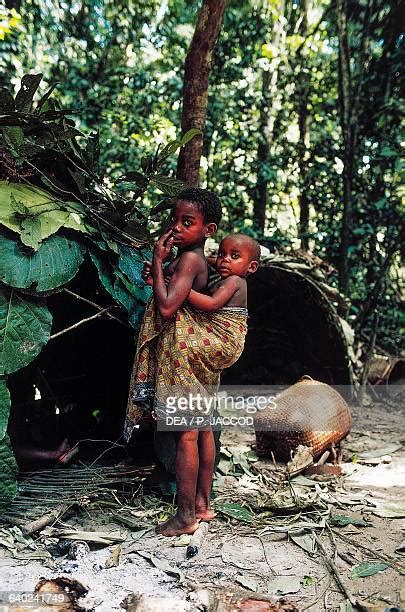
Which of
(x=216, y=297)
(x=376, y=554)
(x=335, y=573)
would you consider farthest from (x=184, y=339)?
(x=376, y=554)

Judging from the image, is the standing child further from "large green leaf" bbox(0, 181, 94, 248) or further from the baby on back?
"large green leaf" bbox(0, 181, 94, 248)

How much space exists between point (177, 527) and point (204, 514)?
7.4 inches

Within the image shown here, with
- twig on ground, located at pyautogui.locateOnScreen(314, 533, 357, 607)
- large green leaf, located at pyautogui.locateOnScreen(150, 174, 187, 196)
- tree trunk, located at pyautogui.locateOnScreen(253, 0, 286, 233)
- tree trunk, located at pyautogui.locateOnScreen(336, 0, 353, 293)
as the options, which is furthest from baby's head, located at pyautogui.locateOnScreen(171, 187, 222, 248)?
tree trunk, located at pyautogui.locateOnScreen(253, 0, 286, 233)

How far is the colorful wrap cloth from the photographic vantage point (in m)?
2.45

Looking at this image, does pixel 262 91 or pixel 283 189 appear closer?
pixel 262 91

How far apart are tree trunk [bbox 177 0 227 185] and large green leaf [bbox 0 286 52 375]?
1.66m

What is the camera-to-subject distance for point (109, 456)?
338cm

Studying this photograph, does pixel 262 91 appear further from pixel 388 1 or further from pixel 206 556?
pixel 206 556

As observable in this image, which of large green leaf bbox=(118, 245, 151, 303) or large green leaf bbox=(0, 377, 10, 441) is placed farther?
large green leaf bbox=(118, 245, 151, 303)

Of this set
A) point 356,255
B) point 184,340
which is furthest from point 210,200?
point 356,255

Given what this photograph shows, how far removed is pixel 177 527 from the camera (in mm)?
2494

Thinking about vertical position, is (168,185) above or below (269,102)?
below

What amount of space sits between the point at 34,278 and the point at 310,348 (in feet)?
12.4

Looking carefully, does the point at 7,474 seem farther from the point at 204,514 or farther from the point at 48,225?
the point at 48,225
